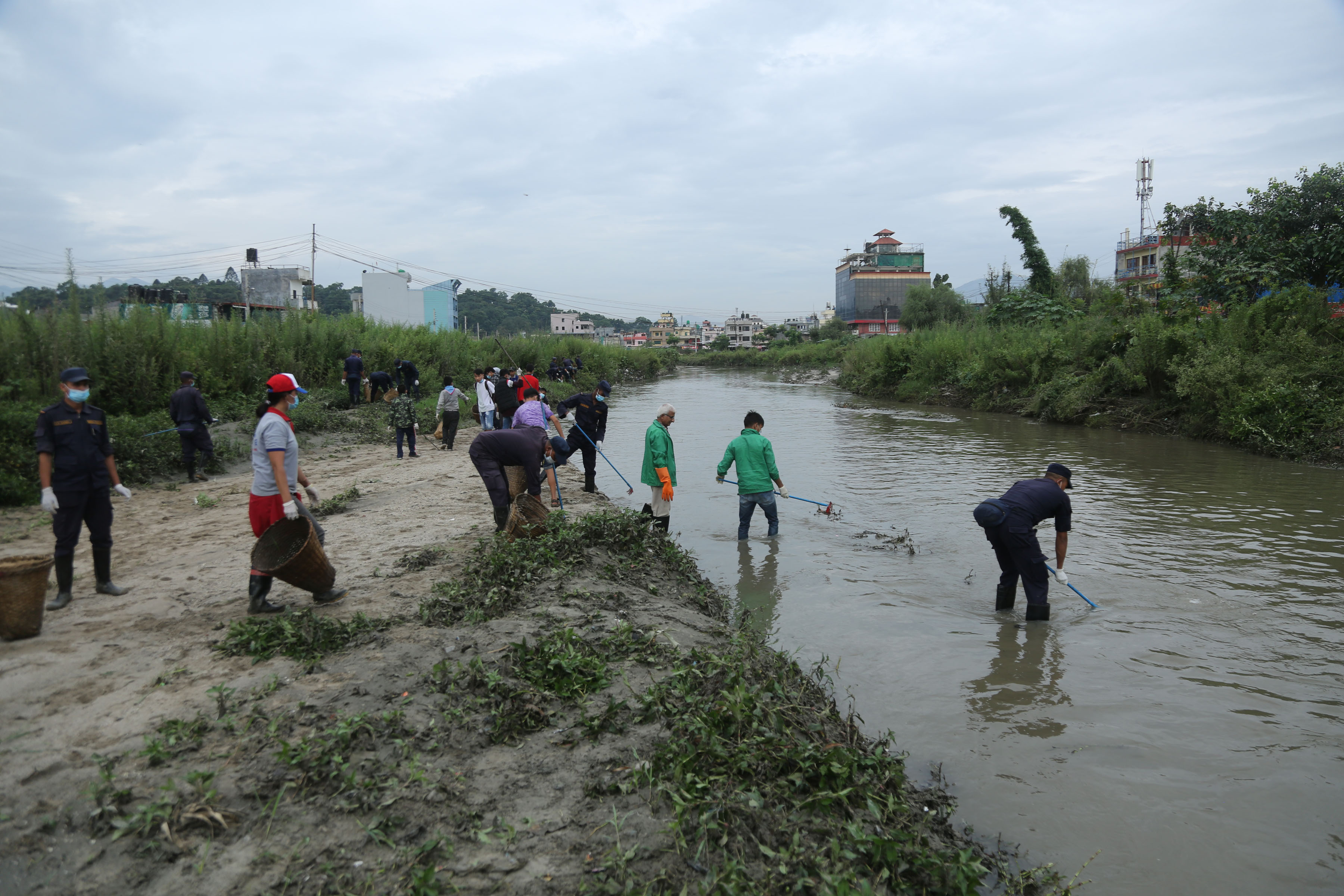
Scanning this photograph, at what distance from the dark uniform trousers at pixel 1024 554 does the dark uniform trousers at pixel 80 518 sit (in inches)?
295

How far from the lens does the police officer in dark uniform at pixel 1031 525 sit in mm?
6457

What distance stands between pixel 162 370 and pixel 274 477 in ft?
38.6

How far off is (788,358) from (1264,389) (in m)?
60.8

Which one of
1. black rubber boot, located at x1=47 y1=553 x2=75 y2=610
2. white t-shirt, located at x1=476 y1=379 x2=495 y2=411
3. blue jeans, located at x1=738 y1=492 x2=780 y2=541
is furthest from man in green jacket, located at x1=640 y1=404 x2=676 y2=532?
white t-shirt, located at x1=476 y1=379 x2=495 y2=411

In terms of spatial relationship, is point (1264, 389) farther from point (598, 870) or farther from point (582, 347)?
point (582, 347)

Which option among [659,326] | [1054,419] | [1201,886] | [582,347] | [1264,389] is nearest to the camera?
[1201,886]

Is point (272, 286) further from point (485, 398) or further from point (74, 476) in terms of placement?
point (74, 476)

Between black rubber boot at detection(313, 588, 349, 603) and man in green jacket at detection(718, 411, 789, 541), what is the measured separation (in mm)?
4520

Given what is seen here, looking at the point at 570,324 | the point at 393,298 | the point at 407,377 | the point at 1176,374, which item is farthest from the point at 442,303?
the point at 570,324

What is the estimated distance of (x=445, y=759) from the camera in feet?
11.7

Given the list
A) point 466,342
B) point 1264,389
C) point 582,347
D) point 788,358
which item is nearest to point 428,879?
point 1264,389

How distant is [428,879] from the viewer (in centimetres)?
272

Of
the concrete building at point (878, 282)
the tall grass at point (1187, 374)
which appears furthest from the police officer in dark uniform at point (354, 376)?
the concrete building at point (878, 282)

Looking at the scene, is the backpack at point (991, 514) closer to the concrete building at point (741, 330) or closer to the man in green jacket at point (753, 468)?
the man in green jacket at point (753, 468)
